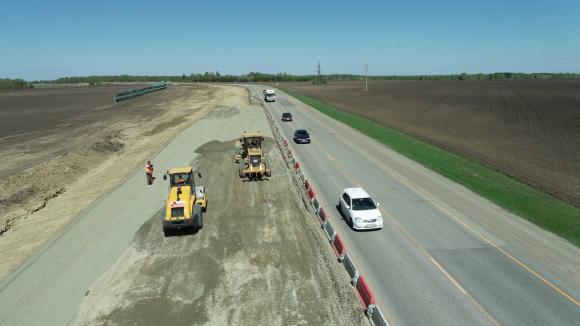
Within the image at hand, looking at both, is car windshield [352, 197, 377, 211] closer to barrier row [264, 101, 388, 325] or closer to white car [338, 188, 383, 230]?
white car [338, 188, 383, 230]

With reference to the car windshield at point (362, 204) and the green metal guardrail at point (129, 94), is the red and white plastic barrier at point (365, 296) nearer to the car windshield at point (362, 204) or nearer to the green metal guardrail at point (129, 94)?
the car windshield at point (362, 204)

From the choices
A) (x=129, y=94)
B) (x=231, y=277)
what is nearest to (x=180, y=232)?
(x=231, y=277)

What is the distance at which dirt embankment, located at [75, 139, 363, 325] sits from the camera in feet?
40.5

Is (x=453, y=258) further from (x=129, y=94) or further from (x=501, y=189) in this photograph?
(x=129, y=94)

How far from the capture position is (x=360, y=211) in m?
18.9

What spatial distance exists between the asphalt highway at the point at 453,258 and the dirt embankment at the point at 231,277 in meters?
1.93

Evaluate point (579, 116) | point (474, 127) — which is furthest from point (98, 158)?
point (579, 116)

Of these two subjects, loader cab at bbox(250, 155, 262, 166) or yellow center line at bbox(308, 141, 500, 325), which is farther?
loader cab at bbox(250, 155, 262, 166)

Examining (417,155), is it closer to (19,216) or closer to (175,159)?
(175,159)

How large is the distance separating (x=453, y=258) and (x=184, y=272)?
468 inches

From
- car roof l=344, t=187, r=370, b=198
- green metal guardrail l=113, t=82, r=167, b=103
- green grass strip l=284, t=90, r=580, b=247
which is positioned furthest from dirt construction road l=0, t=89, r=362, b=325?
green metal guardrail l=113, t=82, r=167, b=103

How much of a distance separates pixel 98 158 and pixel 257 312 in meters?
29.5

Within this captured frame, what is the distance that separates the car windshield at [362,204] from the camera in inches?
757

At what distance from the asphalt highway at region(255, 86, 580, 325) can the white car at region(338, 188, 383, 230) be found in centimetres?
46
